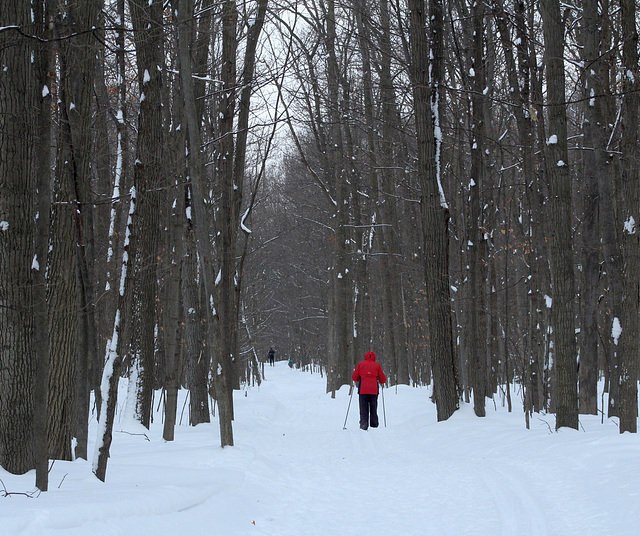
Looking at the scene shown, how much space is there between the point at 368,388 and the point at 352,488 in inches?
257

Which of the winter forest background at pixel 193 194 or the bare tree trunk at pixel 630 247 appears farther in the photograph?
the bare tree trunk at pixel 630 247

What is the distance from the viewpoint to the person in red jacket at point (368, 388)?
47.5ft

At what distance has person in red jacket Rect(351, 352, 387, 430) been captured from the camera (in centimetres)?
1449

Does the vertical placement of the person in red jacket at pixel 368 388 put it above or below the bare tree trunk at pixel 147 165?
below

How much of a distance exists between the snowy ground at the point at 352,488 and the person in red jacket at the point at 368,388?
231cm

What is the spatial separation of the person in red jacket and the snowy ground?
231 cm

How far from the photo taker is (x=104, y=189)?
15.8 metres

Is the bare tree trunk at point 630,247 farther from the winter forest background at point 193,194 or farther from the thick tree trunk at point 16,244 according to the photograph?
the thick tree trunk at point 16,244

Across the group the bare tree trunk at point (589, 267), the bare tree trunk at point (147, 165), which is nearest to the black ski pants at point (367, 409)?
the bare tree trunk at point (147, 165)

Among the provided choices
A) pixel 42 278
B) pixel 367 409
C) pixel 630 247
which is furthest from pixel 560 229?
pixel 42 278

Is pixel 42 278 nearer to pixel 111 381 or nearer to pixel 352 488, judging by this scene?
pixel 111 381

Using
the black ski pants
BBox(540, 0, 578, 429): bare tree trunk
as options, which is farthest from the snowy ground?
the black ski pants

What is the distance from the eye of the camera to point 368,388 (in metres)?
14.5

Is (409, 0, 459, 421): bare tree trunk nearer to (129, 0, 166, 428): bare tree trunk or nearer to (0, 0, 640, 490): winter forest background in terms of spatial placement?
(0, 0, 640, 490): winter forest background
